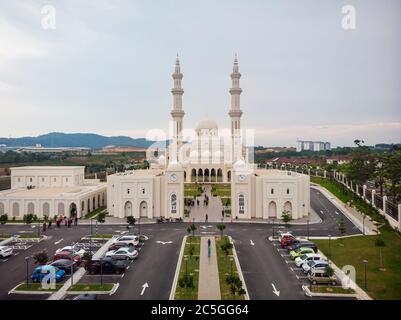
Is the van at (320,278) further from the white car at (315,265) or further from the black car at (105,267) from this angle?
the black car at (105,267)

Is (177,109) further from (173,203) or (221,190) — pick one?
(173,203)

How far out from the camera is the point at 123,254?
19844 millimetres

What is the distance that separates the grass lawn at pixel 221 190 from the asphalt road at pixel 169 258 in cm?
1440

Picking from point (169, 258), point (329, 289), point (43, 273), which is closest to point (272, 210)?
point (169, 258)

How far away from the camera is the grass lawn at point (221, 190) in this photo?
147 feet

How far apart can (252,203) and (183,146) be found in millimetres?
29385

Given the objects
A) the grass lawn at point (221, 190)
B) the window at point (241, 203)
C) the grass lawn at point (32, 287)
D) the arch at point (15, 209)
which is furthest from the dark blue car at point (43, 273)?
the grass lawn at point (221, 190)

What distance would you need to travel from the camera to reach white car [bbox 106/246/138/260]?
1978 centimetres

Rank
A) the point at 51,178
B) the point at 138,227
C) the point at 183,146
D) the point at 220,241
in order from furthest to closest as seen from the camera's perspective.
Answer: the point at 183,146 < the point at 51,178 < the point at 138,227 < the point at 220,241

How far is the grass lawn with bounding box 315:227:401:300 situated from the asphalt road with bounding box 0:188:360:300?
266cm

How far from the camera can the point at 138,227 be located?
2850 cm

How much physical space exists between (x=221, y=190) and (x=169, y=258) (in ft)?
95.4
